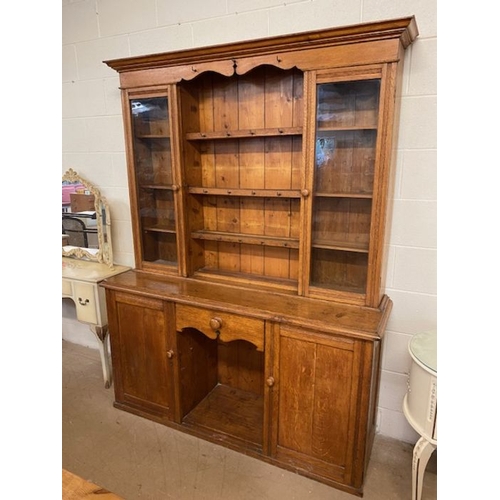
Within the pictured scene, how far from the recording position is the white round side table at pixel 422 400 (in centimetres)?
150

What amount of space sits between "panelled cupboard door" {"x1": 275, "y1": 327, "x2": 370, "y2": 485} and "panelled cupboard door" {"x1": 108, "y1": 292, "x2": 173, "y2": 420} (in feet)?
2.37

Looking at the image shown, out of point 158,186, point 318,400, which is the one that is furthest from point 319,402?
point 158,186

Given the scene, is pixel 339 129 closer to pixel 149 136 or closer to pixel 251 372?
pixel 149 136

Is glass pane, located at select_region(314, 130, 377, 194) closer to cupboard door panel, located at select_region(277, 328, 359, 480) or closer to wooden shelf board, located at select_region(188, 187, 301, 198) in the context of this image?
wooden shelf board, located at select_region(188, 187, 301, 198)

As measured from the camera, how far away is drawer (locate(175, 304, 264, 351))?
1.79 m

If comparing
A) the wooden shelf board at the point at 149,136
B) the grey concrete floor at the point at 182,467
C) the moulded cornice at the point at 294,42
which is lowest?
the grey concrete floor at the point at 182,467

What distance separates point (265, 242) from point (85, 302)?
1.33 metres

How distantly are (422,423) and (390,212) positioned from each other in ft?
3.19

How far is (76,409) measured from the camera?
92.5 inches

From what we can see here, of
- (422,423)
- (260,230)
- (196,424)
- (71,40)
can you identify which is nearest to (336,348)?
(422,423)

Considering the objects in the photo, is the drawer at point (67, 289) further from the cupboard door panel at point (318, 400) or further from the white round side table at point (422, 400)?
the white round side table at point (422, 400)

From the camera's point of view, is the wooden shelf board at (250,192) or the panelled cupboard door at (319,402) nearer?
the panelled cupboard door at (319,402)

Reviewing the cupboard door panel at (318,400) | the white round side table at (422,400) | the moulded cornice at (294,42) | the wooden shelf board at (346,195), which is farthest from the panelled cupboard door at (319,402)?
the moulded cornice at (294,42)

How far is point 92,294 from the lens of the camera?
2377 mm
